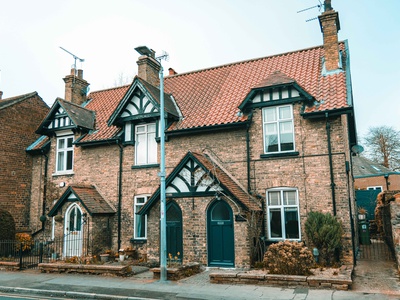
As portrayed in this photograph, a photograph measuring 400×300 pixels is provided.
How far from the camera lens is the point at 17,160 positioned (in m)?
20.2

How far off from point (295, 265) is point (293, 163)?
4453 mm

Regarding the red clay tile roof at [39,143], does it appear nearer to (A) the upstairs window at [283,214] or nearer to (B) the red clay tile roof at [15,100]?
(B) the red clay tile roof at [15,100]

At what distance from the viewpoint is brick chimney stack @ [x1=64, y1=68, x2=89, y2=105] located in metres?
22.2

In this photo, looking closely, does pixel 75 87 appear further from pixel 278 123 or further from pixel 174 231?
pixel 278 123

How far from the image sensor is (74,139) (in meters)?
19.4

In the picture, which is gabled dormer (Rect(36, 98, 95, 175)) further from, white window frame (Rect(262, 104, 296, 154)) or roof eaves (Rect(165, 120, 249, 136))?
white window frame (Rect(262, 104, 296, 154))

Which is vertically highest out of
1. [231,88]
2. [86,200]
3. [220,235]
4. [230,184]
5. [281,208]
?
[231,88]

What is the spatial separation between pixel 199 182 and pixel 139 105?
570 centimetres

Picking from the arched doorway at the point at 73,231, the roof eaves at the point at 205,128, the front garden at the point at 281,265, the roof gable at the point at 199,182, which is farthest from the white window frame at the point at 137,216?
the roof eaves at the point at 205,128

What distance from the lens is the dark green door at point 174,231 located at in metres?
14.4

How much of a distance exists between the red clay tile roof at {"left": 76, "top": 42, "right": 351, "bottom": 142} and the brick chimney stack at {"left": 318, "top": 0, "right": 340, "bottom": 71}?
54cm

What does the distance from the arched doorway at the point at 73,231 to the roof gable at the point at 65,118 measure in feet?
15.0

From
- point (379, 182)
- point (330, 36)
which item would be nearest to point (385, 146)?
point (379, 182)

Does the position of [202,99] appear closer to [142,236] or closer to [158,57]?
[158,57]
